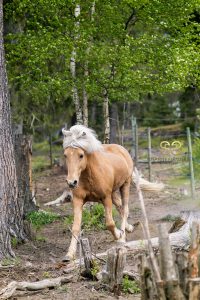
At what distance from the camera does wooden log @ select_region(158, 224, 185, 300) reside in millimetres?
4195

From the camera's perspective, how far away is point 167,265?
4.20 meters

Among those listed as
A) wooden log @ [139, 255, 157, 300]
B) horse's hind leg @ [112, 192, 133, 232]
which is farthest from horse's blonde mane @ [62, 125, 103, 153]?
wooden log @ [139, 255, 157, 300]

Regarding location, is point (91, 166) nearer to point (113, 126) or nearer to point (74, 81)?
point (74, 81)

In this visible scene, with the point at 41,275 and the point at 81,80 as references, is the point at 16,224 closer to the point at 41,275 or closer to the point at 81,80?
the point at 41,275

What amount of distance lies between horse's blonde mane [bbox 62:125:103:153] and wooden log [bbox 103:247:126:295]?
2.65 meters

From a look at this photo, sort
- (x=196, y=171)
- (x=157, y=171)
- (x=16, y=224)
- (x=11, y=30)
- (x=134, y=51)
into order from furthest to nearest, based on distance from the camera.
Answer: (x=157, y=171) → (x=11, y=30) → (x=196, y=171) → (x=134, y=51) → (x=16, y=224)

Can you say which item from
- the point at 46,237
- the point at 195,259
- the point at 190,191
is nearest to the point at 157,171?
the point at 190,191

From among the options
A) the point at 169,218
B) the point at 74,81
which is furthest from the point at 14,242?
the point at 74,81

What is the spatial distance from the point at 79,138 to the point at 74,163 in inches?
17.4

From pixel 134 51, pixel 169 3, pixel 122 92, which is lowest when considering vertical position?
pixel 122 92

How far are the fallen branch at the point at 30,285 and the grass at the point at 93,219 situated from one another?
454cm

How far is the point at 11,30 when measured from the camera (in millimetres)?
19000

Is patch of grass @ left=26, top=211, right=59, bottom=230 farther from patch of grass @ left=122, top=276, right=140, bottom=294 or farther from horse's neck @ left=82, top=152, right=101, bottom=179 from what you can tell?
patch of grass @ left=122, top=276, right=140, bottom=294

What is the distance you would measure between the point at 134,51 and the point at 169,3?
1704 mm
